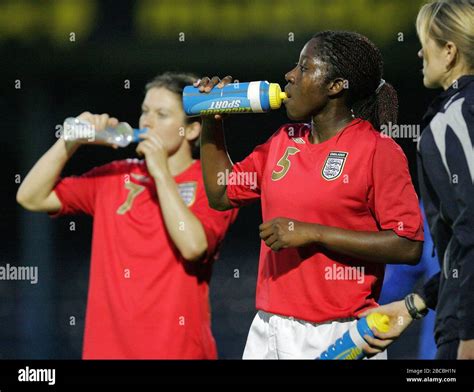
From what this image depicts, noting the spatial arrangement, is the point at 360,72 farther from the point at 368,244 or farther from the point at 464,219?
the point at 464,219

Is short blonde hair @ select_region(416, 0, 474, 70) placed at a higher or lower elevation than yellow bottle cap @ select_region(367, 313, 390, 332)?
higher

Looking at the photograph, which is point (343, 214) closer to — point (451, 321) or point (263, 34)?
point (451, 321)

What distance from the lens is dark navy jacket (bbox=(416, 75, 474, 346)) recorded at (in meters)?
2.51

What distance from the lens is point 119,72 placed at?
6.32 meters

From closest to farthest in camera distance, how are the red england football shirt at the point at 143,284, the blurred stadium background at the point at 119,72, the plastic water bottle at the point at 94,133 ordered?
the red england football shirt at the point at 143,284
the plastic water bottle at the point at 94,133
the blurred stadium background at the point at 119,72

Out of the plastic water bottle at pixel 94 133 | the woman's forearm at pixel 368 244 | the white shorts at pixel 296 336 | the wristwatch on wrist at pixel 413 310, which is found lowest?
the white shorts at pixel 296 336

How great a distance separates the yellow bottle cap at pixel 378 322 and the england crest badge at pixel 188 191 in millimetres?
1252

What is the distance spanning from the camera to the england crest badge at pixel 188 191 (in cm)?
381

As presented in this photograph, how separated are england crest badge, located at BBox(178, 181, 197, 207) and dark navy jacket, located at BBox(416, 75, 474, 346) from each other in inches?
51.6

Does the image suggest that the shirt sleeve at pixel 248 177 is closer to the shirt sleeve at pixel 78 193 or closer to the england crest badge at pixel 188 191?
the england crest badge at pixel 188 191

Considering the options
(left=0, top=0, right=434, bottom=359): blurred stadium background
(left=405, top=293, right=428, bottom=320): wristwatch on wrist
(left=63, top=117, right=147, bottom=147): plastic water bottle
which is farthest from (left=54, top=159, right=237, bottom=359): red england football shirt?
(left=0, top=0, right=434, bottom=359): blurred stadium background

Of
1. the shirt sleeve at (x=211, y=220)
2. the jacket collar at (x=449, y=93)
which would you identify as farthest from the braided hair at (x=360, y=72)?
the shirt sleeve at (x=211, y=220)

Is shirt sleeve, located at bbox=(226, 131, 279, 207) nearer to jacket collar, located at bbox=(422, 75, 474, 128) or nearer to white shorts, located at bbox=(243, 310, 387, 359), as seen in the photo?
white shorts, located at bbox=(243, 310, 387, 359)
